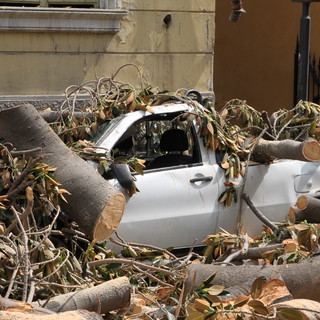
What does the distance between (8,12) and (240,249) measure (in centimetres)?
569

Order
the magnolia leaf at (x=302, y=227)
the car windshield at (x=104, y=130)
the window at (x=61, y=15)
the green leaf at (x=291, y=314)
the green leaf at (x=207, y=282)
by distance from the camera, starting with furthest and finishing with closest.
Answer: the window at (x=61, y=15)
the car windshield at (x=104, y=130)
the magnolia leaf at (x=302, y=227)
the green leaf at (x=207, y=282)
the green leaf at (x=291, y=314)

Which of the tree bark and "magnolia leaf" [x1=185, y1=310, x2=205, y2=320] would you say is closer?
"magnolia leaf" [x1=185, y1=310, x2=205, y2=320]

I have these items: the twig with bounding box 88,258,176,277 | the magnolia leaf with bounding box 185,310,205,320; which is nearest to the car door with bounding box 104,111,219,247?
the twig with bounding box 88,258,176,277

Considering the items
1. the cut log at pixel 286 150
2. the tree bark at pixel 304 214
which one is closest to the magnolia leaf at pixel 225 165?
the cut log at pixel 286 150

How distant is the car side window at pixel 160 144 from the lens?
8.77 metres

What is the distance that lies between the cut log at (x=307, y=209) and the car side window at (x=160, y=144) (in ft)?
3.03

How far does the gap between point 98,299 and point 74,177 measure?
1.78 meters

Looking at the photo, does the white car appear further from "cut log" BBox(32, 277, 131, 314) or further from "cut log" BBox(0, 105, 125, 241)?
"cut log" BBox(32, 277, 131, 314)

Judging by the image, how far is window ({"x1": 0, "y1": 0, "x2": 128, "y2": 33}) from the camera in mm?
12461

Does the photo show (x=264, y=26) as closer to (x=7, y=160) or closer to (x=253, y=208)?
(x=253, y=208)

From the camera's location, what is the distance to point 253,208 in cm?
877

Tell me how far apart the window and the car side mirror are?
15.6 feet

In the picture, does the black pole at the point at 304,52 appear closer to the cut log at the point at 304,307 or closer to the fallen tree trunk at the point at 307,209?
the fallen tree trunk at the point at 307,209

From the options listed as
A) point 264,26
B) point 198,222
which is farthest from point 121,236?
point 264,26
